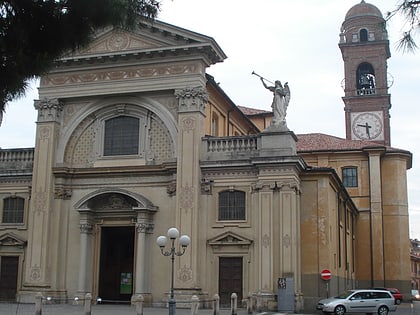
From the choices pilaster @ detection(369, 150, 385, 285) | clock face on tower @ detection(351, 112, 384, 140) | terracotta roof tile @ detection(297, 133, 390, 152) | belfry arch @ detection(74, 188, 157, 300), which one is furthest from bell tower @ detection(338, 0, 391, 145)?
belfry arch @ detection(74, 188, 157, 300)

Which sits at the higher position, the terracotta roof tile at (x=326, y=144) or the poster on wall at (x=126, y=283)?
the terracotta roof tile at (x=326, y=144)

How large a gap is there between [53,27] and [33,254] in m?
24.3

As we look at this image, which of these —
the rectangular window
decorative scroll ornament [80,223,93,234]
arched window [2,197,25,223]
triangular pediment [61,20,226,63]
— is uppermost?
triangular pediment [61,20,226,63]

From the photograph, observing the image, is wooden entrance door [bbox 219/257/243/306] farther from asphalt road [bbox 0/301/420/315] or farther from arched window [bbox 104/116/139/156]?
arched window [bbox 104/116/139/156]

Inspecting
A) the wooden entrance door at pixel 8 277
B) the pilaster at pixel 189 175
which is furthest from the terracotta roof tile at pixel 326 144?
the wooden entrance door at pixel 8 277

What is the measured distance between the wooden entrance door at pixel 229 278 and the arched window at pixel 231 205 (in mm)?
2059

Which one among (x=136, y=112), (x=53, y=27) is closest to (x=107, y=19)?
(x=53, y=27)

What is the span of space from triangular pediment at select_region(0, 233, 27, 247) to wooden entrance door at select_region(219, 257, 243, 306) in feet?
35.4

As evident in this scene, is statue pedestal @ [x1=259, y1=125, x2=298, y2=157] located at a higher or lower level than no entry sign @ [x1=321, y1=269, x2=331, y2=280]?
higher

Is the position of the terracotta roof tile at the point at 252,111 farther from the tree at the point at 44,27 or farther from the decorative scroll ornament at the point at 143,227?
the tree at the point at 44,27

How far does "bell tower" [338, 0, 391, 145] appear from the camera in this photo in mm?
60875

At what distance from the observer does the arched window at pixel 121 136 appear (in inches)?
1348

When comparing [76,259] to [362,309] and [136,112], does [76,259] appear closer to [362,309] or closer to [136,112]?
[136,112]

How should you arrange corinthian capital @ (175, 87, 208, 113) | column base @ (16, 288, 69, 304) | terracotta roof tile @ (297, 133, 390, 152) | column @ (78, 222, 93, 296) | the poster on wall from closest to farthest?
column base @ (16, 288, 69, 304), column @ (78, 222, 93, 296), corinthian capital @ (175, 87, 208, 113), the poster on wall, terracotta roof tile @ (297, 133, 390, 152)
